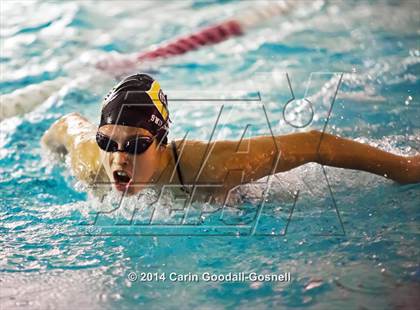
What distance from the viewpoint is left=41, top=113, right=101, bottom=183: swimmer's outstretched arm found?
4.02 m

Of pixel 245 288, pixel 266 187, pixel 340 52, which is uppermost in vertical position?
pixel 245 288

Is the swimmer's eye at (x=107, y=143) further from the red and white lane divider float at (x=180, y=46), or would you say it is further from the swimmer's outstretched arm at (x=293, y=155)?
the red and white lane divider float at (x=180, y=46)

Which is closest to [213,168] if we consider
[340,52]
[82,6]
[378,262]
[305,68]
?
[378,262]

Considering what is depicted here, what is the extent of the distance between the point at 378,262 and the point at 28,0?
7.41 m

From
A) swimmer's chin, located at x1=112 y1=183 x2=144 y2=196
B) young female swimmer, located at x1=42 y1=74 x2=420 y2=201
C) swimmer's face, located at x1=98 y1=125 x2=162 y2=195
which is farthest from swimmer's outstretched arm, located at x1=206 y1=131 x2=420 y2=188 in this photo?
swimmer's chin, located at x1=112 y1=183 x2=144 y2=196

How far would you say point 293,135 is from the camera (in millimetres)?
3559

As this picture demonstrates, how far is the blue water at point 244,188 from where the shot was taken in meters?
2.92

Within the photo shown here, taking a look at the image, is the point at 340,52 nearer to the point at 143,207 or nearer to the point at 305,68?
the point at 305,68

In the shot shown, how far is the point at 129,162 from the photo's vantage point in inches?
132

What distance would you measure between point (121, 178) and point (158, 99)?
1.64 feet

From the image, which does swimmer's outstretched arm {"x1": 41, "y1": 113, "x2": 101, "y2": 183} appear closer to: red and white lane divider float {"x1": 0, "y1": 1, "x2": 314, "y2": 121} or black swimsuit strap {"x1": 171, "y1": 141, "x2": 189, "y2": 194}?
black swimsuit strap {"x1": 171, "y1": 141, "x2": 189, "y2": 194}

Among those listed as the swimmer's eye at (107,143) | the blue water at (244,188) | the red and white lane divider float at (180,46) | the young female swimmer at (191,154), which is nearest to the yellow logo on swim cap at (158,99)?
the young female swimmer at (191,154)

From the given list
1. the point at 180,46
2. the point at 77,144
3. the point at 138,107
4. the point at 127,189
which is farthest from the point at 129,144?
the point at 180,46

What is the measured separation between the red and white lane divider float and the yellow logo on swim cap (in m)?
2.51
